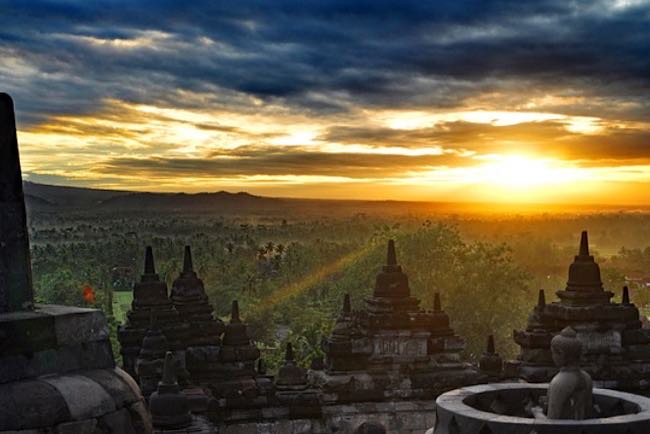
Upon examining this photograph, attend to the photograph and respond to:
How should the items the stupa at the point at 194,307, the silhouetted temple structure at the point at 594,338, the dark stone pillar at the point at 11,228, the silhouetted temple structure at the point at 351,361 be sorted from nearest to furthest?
1. the dark stone pillar at the point at 11,228
2. the silhouetted temple structure at the point at 351,361
3. the silhouetted temple structure at the point at 594,338
4. the stupa at the point at 194,307

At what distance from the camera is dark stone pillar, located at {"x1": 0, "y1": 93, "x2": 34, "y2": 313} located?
6871 mm

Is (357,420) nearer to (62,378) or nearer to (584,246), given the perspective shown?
(584,246)

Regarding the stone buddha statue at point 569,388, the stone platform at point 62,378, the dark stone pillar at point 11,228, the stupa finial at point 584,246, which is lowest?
the stone buddha statue at point 569,388

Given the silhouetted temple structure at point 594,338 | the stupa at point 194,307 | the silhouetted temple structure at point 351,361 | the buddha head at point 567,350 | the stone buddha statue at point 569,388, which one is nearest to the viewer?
the stone buddha statue at point 569,388

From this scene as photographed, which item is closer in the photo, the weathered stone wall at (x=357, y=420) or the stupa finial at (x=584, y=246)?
the weathered stone wall at (x=357, y=420)

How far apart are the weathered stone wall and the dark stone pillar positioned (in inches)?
377

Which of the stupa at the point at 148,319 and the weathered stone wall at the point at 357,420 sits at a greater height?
the stupa at the point at 148,319

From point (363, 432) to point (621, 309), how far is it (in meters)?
10.9

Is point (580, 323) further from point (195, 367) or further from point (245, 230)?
point (245, 230)

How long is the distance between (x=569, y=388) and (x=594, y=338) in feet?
29.3

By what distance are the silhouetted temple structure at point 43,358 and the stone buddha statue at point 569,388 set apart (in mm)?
4995

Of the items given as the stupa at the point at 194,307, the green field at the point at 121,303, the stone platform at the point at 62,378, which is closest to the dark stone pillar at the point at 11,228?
the stone platform at the point at 62,378

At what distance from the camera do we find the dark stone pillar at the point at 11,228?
6.87 meters

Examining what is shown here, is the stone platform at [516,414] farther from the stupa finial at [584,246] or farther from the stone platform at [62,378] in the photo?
the stupa finial at [584,246]
